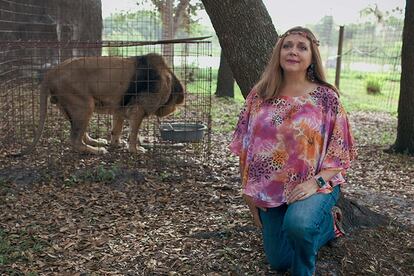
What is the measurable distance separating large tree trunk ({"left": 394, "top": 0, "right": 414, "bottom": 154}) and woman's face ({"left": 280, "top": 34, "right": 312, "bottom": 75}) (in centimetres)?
429

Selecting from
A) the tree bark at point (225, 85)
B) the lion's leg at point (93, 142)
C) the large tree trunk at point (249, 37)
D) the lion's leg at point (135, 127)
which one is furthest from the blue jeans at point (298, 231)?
the tree bark at point (225, 85)

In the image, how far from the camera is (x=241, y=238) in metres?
4.05

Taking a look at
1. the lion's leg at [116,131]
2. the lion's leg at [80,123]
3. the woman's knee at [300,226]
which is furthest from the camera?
the lion's leg at [116,131]

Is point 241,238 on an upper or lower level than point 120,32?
lower

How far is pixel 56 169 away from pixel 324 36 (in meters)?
27.7

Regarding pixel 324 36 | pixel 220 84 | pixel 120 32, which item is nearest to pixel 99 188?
pixel 220 84

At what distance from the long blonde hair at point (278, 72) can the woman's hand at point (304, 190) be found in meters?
0.58

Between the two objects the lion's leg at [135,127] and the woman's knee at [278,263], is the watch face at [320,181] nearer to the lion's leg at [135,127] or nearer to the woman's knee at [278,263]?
the woman's knee at [278,263]

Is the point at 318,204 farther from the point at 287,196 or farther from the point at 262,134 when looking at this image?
the point at 262,134

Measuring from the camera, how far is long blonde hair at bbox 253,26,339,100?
3266 millimetres

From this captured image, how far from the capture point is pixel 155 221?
4582 mm

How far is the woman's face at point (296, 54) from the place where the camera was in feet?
10.5

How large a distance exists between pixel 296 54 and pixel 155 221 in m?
2.10

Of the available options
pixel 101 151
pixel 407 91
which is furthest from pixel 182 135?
pixel 407 91
